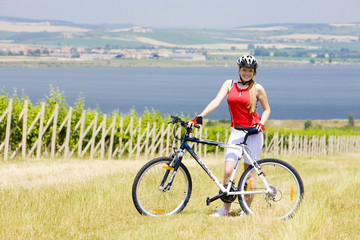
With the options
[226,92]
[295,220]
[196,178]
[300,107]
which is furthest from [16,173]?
[300,107]

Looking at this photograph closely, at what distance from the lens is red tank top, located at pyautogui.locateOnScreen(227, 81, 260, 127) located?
6.57 m

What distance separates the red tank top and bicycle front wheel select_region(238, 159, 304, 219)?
1.53ft

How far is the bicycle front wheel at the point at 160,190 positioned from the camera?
6.53 m

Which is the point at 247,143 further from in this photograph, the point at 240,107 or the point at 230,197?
the point at 230,197

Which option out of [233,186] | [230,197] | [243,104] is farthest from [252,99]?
[230,197]

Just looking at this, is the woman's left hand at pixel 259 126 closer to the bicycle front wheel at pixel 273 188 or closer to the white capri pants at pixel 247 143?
the white capri pants at pixel 247 143

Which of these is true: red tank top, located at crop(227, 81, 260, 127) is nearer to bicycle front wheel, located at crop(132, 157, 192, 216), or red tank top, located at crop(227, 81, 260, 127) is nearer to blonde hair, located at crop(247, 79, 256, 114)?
blonde hair, located at crop(247, 79, 256, 114)

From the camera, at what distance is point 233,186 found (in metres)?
6.64

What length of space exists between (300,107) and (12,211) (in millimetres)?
160219

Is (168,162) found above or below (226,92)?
Result: below

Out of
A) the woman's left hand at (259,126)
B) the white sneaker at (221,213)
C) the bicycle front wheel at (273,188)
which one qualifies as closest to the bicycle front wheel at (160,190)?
the white sneaker at (221,213)

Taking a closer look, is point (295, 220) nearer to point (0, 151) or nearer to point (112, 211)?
point (112, 211)

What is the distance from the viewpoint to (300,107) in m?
163

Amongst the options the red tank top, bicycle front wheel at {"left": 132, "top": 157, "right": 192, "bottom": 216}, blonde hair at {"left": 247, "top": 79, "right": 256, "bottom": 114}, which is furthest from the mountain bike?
blonde hair at {"left": 247, "top": 79, "right": 256, "bottom": 114}
